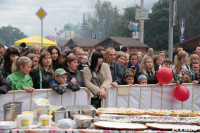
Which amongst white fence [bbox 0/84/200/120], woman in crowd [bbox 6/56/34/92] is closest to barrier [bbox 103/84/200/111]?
white fence [bbox 0/84/200/120]

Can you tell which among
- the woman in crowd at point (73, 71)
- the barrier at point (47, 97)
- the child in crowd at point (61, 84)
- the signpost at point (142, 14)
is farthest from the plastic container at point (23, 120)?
the signpost at point (142, 14)

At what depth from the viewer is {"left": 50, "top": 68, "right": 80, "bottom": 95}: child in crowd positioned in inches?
187

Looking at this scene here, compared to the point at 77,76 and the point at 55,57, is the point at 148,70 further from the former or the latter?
the point at 55,57

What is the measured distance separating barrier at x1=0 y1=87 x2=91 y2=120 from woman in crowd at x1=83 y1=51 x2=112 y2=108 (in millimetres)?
195

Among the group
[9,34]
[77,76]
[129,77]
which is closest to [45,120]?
[77,76]

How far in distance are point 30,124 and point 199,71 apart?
4.75 m

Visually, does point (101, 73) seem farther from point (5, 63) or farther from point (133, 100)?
point (5, 63)

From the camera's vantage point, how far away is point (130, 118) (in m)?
3.60

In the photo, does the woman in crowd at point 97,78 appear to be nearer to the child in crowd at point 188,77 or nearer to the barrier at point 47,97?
the barrier at point 47,97

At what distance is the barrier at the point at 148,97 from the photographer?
558 cm

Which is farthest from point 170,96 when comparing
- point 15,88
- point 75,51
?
point 15,88

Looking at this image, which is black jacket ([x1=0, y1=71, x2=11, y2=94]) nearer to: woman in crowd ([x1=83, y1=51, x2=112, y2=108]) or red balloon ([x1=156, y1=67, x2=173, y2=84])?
woman in crowd ([x1=83, y1=51, x2=112, y2=108])

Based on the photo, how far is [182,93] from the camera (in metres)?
5.79

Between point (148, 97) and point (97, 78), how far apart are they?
1.31m
